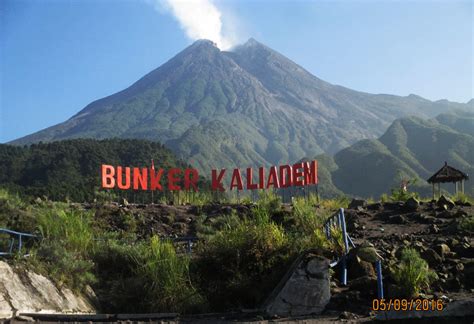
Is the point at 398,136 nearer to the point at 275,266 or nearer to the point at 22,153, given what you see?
the point at 22,153

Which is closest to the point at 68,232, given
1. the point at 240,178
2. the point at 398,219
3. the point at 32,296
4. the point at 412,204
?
the point at 32,296

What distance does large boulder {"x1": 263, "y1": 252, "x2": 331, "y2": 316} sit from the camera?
9250mm

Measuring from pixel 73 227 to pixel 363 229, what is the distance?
8.24 m

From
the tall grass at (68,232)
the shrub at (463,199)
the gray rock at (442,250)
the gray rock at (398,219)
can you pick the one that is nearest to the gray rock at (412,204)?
the gray rock at (398,219)

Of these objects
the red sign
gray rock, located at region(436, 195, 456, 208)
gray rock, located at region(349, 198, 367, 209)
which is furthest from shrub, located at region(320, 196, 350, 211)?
the red sign

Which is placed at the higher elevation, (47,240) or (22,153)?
(22,153)

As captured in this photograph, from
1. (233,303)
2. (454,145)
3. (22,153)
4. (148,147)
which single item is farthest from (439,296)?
(454,145)

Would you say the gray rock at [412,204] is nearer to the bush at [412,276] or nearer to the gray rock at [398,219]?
the gray rock at [398,219]

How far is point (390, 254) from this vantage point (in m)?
10.9

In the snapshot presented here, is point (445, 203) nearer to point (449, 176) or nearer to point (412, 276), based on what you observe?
point (449, 176)

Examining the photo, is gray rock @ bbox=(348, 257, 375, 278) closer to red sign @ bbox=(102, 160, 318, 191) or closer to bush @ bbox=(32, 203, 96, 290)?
bush @ bbox=(32, 203, 96, 290)

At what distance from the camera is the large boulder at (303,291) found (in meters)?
9.25

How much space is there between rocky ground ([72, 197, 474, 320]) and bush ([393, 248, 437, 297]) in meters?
0.17
